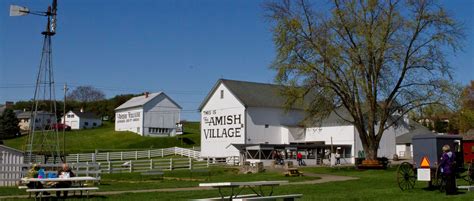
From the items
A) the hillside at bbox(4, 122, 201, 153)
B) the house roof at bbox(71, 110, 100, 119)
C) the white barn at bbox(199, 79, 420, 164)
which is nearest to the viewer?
the white barn at bbox(199, 79, 420, 164)

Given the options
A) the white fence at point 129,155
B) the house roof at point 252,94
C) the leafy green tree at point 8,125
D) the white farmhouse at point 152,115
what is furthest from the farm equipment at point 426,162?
the leafy green tree at point 8,125

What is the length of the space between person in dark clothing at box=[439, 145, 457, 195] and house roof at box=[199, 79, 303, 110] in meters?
40.5

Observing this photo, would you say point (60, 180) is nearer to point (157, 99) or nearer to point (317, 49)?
point (317, 49)

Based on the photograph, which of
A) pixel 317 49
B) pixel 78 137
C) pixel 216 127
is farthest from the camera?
pixel 78 137

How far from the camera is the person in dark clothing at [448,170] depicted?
702 inches

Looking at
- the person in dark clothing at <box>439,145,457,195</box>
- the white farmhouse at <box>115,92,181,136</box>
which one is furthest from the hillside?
the person in dark clothing at <box>439,145,457,195</box>

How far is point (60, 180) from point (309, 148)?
1487 inches

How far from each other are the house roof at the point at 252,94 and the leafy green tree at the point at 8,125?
45377 millimetres

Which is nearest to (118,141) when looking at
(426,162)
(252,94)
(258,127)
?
(252,94)

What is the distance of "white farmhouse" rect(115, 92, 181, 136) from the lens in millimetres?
90500

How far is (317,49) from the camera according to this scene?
3788 centimetres

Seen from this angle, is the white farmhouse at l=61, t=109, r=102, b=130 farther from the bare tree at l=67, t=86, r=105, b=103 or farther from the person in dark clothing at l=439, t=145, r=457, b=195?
the person in dark clothing at l=439, t=145, r=457, b=195

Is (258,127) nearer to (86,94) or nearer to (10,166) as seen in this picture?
(10,166)

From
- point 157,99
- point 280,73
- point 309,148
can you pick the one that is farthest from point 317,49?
point 157,99
